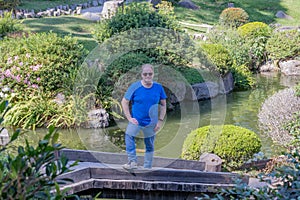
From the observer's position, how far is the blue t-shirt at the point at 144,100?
607cm

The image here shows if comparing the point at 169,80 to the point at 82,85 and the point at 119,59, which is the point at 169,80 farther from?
the point at 82,85

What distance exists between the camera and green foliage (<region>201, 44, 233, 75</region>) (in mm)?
14938

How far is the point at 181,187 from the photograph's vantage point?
6.33 meters

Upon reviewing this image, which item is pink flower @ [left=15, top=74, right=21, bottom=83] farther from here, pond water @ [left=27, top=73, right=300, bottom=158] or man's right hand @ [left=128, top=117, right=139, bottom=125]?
man's right hand @ [left=128, top=117, right=139, bottom=125]

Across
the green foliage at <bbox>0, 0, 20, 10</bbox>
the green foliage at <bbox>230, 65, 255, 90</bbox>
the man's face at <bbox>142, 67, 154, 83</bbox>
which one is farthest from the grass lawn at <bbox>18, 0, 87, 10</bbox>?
the man's face at <bbox>142, 67, 154, 83</bbox>

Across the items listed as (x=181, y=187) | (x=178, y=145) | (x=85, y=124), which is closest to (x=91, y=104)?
(x=85, y=124)

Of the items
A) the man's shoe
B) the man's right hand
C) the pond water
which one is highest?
the man's right hand

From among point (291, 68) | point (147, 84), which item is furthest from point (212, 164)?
point (291, 68)

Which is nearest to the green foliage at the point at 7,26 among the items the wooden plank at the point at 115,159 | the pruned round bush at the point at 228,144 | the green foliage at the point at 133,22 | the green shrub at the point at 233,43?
the green foliage at the point at 133,22

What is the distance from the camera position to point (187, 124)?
1208 cm

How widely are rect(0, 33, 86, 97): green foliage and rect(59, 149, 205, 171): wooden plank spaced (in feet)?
17.6

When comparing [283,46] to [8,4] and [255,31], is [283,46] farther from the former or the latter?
[8,4]

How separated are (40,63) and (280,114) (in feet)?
19.1

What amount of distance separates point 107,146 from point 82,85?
233cm
